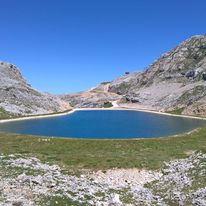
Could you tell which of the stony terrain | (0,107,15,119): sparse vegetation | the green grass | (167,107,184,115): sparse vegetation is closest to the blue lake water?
the green grass

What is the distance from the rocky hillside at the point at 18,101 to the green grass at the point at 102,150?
232ft

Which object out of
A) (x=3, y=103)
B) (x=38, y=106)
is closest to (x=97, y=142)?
(x=3, y=103)

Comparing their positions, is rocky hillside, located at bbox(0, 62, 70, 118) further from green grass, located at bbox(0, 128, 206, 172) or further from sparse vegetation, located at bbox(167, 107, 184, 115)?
green grass, located at bbox(0, 128, 206, 172)

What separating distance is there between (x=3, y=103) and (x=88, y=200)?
121m

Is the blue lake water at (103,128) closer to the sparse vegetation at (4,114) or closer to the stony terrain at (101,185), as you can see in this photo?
the sparse vegetation at (4,114)

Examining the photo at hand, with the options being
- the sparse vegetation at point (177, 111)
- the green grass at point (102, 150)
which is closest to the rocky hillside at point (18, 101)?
the sparse vegetation at point (177, 111)

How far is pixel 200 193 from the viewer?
34781mm

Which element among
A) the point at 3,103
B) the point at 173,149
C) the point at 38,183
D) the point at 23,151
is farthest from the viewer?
the point at 3,103

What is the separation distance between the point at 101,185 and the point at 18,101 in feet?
417

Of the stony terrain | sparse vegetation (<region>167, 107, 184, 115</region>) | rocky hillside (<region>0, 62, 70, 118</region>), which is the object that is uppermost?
rocky hillside (<region>0, 62, 70, 118</region>)

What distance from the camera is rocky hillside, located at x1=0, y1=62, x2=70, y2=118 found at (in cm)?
14441

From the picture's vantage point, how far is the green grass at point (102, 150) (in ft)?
153

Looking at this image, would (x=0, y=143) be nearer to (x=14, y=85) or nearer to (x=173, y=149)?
(x=173, y=149)

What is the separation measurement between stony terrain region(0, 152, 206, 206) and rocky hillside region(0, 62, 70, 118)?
93598mm
